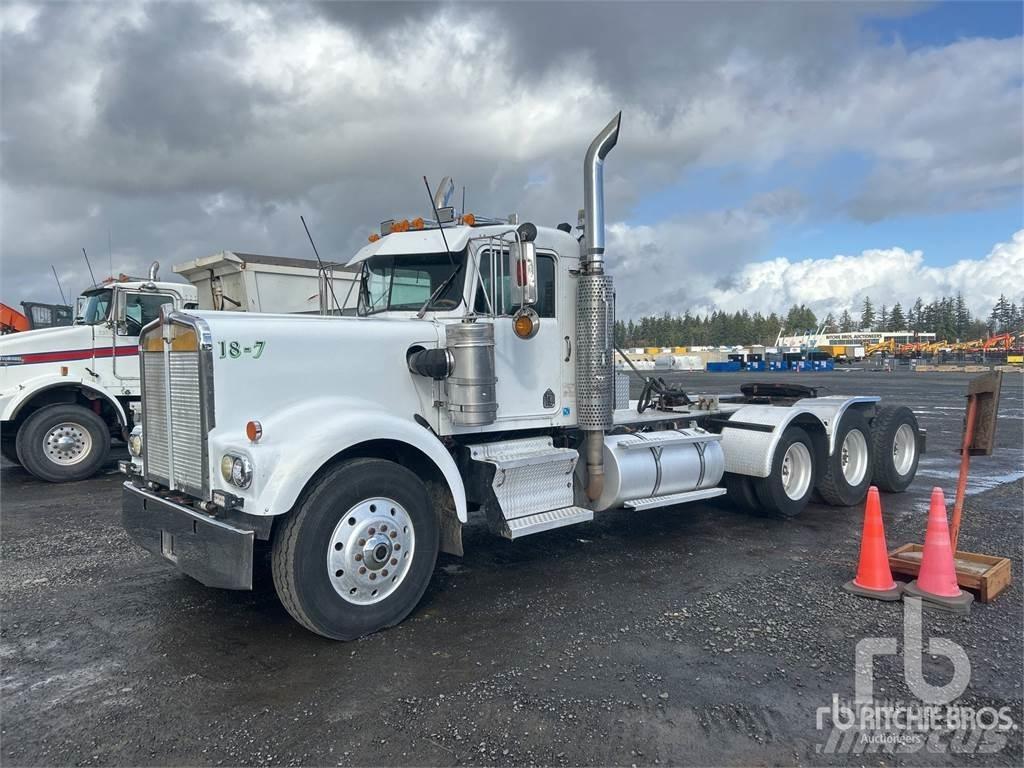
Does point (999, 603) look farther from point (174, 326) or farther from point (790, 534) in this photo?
point (174, 326)

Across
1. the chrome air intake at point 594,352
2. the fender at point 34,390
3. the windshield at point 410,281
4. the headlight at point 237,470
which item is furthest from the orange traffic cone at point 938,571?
the fender at point 34,390

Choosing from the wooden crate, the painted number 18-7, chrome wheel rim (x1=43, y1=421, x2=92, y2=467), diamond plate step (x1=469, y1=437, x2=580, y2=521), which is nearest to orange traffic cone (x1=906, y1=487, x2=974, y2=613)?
the wooden crate

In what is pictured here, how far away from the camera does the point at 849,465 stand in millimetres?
8742

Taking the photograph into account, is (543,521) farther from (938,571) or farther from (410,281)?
(938,571)

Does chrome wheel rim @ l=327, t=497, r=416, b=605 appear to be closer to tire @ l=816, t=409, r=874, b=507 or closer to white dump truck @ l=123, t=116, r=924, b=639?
white dump truck @ l=123, t=116, r=924, b=639

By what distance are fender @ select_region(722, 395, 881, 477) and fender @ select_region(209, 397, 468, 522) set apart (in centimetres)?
377

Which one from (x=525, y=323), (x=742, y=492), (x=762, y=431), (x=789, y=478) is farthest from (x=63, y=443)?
(x=789, y=478)

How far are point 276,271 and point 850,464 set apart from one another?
7.93m

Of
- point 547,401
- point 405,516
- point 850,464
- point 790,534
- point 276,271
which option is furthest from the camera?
point 276,271

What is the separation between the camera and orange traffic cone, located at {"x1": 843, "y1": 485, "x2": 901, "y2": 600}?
5.14 meters

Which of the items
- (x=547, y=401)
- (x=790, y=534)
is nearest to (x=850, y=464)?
(x=790, y=534)

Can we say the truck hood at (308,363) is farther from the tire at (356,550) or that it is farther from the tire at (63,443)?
the tire at (63,443)

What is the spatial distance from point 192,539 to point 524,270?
111 inches

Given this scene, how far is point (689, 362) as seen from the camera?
61625 mm
